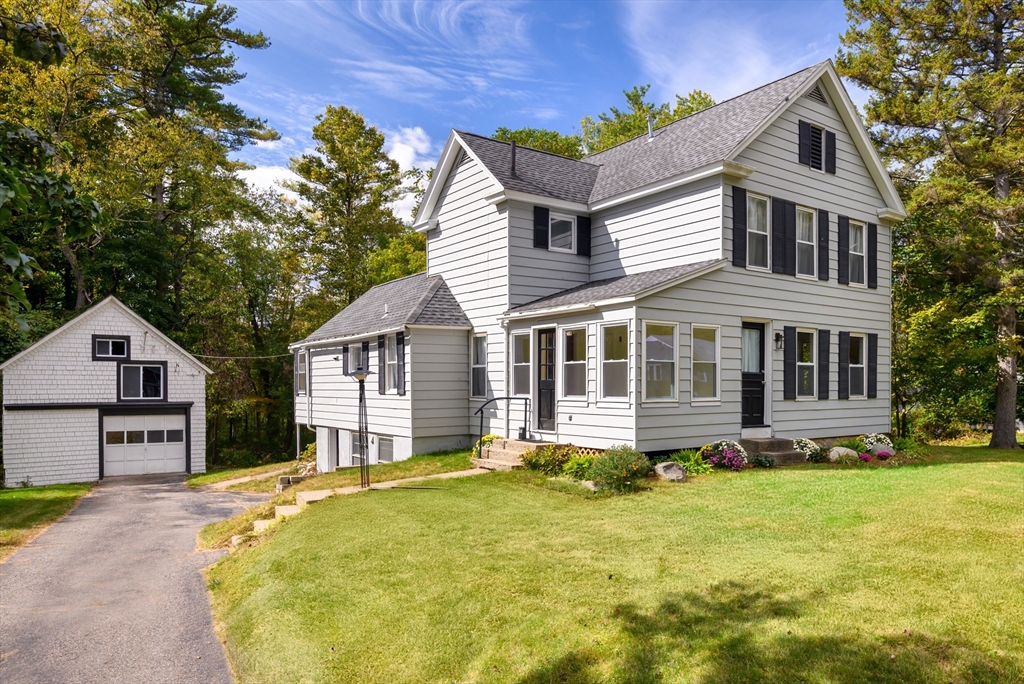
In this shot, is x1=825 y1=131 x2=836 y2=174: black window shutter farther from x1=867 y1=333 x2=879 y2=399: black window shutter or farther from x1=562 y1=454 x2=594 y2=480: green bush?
x1=562 y1=454 x2=594 y2=480: green bush

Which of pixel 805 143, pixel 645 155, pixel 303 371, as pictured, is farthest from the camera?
pixel 303 371

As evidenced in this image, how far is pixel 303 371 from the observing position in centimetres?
2558

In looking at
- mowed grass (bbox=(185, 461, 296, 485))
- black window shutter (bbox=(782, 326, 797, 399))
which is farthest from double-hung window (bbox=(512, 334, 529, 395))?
mowed grass (bbox=(185, 461, 296, 485))

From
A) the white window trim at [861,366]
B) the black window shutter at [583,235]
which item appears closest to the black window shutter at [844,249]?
the white window trim at [861,366]

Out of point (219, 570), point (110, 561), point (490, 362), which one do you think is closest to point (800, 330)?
point (490, 362)

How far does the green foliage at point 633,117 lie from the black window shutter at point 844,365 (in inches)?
849

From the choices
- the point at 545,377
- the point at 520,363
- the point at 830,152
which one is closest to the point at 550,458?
the point at 545,377

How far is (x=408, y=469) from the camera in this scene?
49.8ft

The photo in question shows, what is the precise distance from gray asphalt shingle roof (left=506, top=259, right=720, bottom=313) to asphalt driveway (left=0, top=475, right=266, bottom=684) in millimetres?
8604

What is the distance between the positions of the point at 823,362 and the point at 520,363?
24.7 feet

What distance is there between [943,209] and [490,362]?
52.0 feet

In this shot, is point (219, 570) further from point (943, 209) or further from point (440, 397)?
point (943, 209)

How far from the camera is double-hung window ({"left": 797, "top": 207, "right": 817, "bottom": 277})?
16.0 metres

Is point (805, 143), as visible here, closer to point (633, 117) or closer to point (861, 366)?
point (861, 366)
